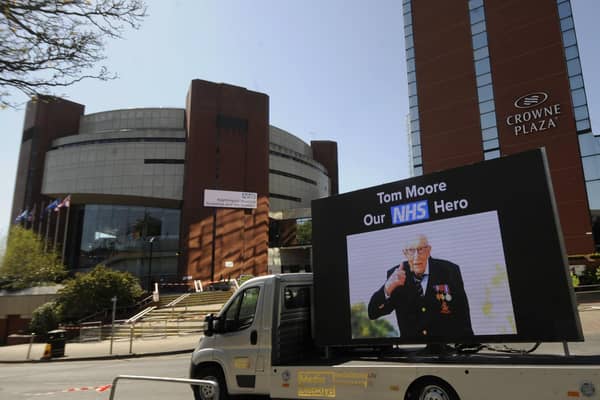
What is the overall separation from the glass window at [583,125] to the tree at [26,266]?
52375 millimetres

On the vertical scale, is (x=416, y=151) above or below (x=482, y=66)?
below

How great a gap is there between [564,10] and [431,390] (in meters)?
46.7

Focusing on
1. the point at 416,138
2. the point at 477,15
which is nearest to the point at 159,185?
the point at 416,138

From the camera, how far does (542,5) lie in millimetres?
41094

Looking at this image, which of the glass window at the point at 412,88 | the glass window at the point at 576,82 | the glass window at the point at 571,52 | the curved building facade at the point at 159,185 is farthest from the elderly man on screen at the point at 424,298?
the curved building facade at the point at 159,185

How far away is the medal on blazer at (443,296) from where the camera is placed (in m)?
5.69

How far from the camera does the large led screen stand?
516 centimetres

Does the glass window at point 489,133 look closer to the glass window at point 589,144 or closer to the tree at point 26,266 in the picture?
the glass window at point 589,144

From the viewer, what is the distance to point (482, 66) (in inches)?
1722

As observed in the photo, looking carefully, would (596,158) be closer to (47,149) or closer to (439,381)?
(439,381)

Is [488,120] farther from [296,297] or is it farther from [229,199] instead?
[296,297]

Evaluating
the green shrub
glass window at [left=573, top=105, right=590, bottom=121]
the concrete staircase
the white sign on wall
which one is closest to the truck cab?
the concrete staircase

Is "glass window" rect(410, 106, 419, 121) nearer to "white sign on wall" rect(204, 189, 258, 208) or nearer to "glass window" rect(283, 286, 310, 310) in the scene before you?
"white sign on wall" rect(204, 189, 258, 208)

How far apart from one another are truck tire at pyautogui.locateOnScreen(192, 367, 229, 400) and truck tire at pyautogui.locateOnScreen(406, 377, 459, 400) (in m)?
3.20
